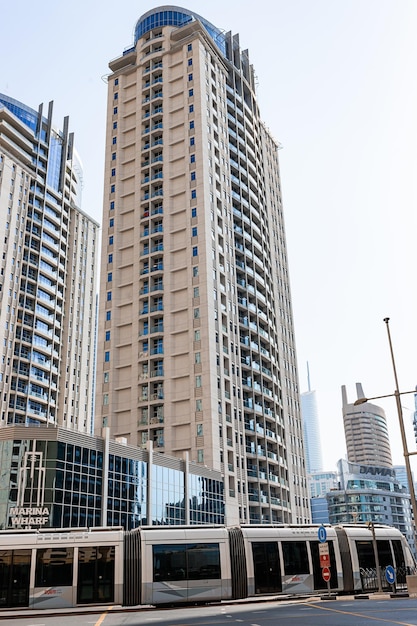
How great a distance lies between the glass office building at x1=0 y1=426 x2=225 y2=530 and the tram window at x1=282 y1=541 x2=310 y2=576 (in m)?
23.8

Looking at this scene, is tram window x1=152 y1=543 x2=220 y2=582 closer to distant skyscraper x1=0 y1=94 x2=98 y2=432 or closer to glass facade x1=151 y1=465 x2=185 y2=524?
glass facade x1=151 y1=465 x2=185 y2=524

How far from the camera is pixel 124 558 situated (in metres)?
30.3

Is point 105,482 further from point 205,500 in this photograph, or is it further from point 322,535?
point 322,535

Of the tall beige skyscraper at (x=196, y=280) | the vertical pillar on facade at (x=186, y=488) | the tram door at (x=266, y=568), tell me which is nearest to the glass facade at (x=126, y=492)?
the vertical pillar on facade at (x=186, y=488)

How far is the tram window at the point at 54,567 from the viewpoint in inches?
1153

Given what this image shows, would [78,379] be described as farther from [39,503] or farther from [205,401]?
[39,503]

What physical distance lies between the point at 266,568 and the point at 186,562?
14.8 ft

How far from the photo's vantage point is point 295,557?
33.8 meters

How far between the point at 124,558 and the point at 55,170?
104 m

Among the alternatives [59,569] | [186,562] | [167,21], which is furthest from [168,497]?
[167,21]

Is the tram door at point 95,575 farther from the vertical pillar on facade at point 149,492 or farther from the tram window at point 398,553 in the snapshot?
the vertical pillar on facade at point 149,492

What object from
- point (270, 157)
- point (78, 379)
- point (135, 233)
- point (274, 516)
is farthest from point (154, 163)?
point (274, 516)

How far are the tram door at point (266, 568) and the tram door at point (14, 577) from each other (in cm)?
1147

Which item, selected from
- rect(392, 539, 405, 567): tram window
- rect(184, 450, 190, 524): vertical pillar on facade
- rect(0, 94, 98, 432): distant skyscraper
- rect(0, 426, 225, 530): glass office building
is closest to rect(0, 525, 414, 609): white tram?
rect(392, 539, 405, 567): tram window
